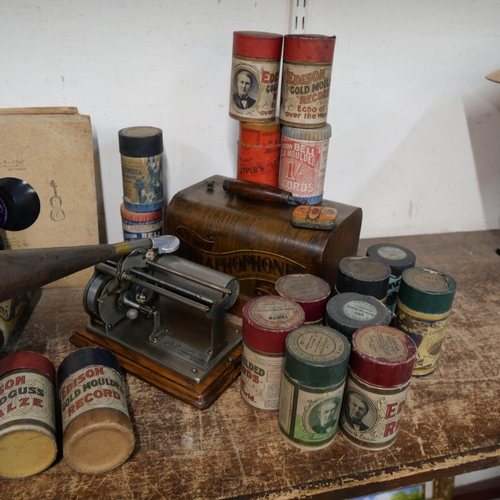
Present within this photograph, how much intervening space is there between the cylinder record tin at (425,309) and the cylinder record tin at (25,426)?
663 mm

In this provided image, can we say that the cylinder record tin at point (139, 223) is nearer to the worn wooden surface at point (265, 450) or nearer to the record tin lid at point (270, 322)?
the worn wooden surface at point (265, 450)

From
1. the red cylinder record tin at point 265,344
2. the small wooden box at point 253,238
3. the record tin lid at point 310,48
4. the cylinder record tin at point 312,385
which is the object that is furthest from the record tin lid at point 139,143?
the cylinder record tin at point 312,385

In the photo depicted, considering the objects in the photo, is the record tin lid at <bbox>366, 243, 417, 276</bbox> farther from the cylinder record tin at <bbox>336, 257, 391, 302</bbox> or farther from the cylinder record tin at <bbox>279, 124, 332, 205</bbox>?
the cylinder record tin at <bbox>279, 124, 332, 205</bbox>

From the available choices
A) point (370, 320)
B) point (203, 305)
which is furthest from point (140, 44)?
point (370, 320)

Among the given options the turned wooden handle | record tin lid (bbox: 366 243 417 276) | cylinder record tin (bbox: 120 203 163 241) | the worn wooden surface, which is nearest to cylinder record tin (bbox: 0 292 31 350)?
the worn wooden surface

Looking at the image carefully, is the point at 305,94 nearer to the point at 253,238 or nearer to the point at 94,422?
the point at 253,238

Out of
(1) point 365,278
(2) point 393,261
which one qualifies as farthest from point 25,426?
(2) point 393,261

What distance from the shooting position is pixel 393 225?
5.41 ft

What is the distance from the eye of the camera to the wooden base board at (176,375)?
927 mm

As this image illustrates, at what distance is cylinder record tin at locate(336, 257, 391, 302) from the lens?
96 centimetres

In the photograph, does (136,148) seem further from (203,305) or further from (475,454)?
(475,454)

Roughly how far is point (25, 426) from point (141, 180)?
627mm

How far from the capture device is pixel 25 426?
74cm

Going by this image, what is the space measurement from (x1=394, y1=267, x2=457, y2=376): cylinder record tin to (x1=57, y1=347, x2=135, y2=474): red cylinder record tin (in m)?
0.55
